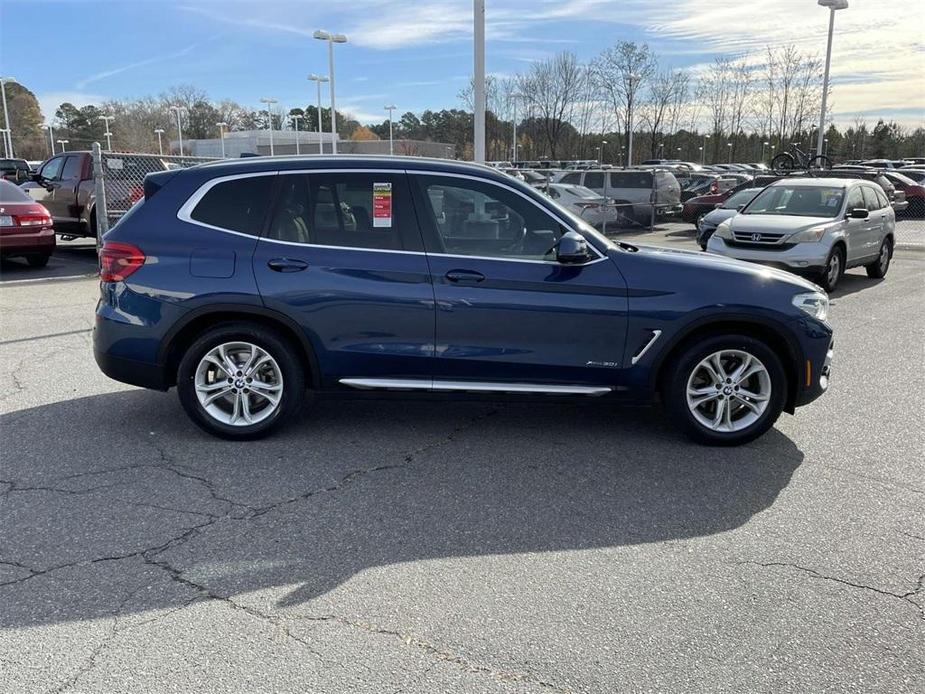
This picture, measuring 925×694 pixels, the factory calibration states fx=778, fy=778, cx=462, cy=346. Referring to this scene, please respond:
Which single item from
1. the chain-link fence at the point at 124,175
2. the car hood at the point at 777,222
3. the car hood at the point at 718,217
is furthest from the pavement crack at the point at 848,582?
the car hood at the point at 718,217

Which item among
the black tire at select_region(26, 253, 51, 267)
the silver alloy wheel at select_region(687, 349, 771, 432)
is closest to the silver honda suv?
the silver alloy wheel at select_region(687, 349, 771, 432)

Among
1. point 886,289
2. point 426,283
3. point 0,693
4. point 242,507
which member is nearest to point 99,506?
point 242,507

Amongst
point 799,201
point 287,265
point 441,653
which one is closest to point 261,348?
point 287,265

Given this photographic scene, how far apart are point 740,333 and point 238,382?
328 centimetres

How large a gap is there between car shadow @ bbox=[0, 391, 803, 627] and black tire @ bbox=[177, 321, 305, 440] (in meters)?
0.13

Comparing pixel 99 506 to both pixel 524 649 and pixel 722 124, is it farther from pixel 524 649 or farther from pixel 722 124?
pixel 722 124

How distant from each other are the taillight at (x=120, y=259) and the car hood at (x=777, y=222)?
947 centimetres

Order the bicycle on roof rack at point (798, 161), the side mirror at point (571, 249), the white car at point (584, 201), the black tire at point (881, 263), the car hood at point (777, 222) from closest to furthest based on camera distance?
1. the side mirror at point (571, 249)
2. the car hood at point (777, 222)
3. the black tire at point (881, 263)
4. the white car at point (584, 201)
5. the bicycle on roof rack at point (798, 161)

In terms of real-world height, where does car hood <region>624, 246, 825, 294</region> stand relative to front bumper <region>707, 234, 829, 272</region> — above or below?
above

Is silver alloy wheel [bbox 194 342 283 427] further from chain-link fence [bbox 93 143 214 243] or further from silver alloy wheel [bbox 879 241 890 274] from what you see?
silver alloy wheel [bbox 879 241 890 274]

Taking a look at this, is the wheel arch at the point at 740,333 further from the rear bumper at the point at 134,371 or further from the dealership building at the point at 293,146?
the dealership building at the point at 293,146

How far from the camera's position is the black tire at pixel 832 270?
38.3 feet

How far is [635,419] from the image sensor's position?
5707mm

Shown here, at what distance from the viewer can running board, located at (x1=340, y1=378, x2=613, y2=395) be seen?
495cm
